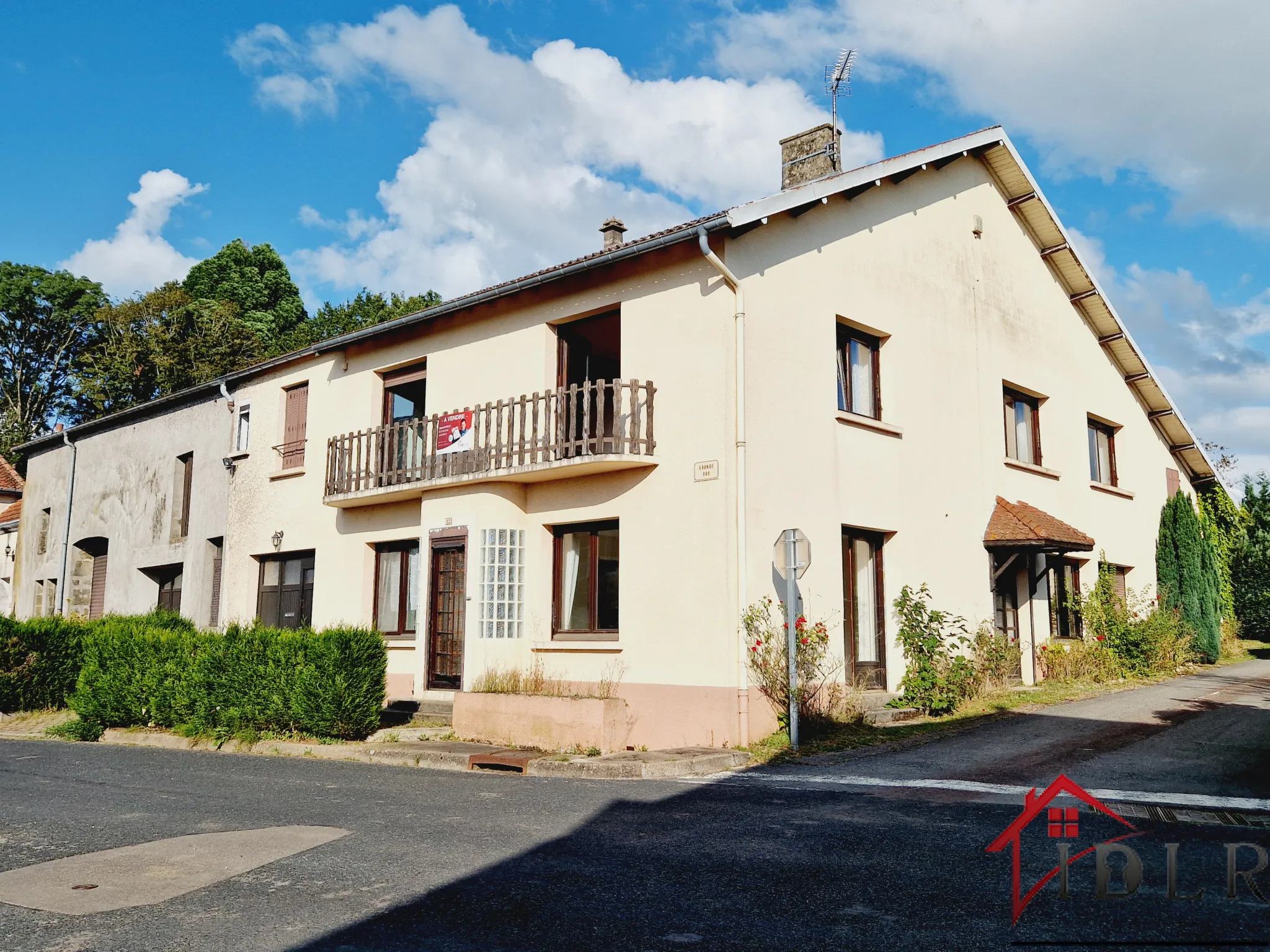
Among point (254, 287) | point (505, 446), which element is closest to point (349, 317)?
point (254, 287)

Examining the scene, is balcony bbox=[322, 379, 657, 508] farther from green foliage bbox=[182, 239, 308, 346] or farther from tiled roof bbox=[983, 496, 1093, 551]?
green foliage bbox=[182, 239, 308, 346]

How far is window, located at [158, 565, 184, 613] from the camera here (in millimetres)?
21203

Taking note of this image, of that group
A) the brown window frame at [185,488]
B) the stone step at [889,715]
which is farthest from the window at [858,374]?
the brown window frame at [185,488]

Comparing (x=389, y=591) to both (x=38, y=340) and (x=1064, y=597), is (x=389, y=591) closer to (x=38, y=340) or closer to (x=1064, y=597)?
(x=1064, y=597)

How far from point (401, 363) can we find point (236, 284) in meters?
28.3

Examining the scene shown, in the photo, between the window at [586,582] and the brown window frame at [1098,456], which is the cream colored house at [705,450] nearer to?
the window at [586,582]

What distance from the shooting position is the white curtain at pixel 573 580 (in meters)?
13.3

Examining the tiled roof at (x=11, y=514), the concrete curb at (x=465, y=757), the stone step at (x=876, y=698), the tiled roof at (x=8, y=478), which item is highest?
the tiled roof at (x=8, y=478)

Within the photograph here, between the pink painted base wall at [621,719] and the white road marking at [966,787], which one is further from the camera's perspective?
the pink painted base wall at [621,719]

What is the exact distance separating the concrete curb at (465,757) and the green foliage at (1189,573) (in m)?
12.8

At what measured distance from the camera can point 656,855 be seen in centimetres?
613

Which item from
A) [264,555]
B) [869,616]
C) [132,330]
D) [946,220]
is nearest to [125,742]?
[264,555]

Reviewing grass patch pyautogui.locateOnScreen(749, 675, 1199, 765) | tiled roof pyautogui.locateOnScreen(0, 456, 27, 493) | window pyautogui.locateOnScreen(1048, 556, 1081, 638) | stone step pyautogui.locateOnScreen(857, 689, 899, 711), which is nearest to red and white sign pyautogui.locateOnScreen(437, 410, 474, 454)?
grass patch pyautogui.locateOnScreen(749, 675, 1199, 765)

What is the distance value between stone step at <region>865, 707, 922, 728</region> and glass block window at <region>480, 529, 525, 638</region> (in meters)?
4.63
